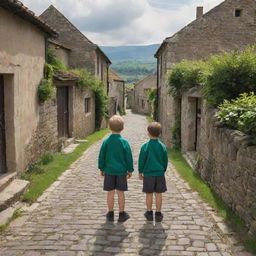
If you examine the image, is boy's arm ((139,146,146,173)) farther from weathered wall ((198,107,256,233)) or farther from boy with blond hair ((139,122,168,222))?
Answer: weathered wall ((198,107,256,233))

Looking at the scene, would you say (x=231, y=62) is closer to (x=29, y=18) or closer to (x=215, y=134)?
(x=215, y=134)

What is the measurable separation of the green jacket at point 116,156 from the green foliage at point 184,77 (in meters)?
5.82

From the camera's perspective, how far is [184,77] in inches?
451

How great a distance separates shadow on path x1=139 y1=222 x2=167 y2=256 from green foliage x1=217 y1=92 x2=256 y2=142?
78.7 inches

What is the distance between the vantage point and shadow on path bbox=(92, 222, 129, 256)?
13.6 ft

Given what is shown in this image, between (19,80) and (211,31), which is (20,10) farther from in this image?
(211,31)

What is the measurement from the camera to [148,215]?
5.21 meters

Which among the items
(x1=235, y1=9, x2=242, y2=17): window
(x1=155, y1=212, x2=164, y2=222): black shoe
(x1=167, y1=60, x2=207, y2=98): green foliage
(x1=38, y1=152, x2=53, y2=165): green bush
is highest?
(x1=235, y1=9, x2=242, y2=17): window

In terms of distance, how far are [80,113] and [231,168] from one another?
467 inches

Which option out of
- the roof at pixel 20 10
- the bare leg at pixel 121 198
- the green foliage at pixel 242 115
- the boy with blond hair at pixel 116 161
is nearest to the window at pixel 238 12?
the roof at pixel 20 10

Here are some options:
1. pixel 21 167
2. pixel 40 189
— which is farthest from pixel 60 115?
pixel 40 189

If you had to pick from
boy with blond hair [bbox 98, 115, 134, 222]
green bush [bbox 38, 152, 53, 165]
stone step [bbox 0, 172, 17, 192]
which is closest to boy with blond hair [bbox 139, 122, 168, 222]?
boy with blond hair [bbox 98, 115, 134, 222]

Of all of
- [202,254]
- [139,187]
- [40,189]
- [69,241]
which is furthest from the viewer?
[139,187]

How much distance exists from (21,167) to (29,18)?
361cm
